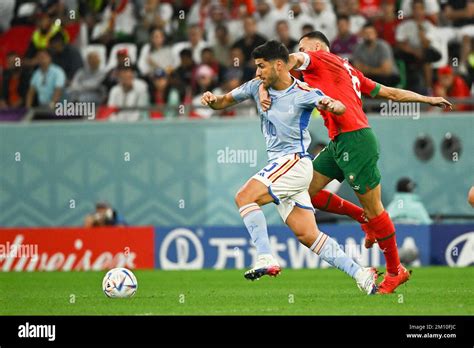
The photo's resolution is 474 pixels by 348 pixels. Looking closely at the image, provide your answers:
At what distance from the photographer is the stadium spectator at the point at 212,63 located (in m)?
19.3

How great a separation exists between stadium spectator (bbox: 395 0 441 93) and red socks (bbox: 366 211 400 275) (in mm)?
7498

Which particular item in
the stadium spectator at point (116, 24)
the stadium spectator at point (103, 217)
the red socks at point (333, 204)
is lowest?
the red socks at point (333, 204)

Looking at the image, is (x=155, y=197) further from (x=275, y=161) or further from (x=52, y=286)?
(x=275, y=161)

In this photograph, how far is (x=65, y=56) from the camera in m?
20.4

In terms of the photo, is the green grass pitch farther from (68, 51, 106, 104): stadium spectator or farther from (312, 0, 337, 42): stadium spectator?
(312, 0, 337, 42): stadium spectator

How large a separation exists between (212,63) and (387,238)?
28.8ft

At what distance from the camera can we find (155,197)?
18.6 m

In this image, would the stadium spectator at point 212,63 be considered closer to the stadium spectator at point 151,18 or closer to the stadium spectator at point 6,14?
the stadium spectator at point 151,18

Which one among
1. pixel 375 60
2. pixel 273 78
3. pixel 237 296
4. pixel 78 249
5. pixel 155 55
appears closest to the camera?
pixel 273 78

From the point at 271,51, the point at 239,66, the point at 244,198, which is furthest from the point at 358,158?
the point at 239,66

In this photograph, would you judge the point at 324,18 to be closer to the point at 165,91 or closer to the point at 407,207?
the point at 165,91

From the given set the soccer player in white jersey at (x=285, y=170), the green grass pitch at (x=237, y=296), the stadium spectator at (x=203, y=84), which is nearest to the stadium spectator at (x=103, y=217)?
the stadium spectator at (x=203, y=84)

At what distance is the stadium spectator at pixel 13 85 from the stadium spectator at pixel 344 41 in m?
5.58

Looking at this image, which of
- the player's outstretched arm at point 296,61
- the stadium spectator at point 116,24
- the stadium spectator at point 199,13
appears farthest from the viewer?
the stadium spectator at point 116,24
